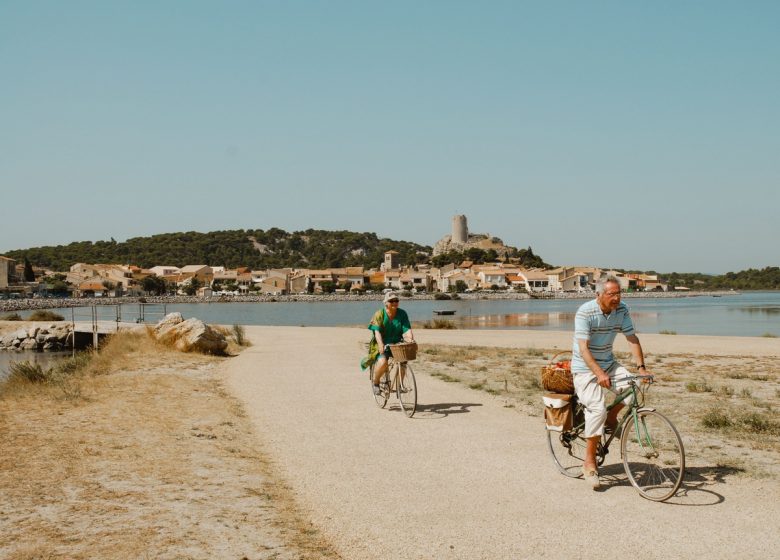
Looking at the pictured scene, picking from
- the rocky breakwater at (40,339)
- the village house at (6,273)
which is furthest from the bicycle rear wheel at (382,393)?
Answer: the village house at (6,273)

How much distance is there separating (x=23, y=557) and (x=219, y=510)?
138cm

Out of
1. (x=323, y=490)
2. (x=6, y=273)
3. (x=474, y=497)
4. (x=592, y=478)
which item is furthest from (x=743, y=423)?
(x=6, y=273)

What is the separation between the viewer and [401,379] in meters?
9.30

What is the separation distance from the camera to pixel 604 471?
619 centimetres

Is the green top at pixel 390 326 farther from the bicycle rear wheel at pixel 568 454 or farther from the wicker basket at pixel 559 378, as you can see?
the wicker basket at pixel 559 378

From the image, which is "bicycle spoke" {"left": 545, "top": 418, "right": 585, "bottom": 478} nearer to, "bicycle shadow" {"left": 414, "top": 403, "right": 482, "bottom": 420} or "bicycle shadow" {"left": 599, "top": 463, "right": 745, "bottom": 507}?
"bicycle shadow" {"left": 599, "top": 463, "right": 745, "bottom": 507}

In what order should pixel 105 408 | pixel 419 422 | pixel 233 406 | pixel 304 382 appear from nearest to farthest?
1. pixel 419 422
2. pixel 105 408
3. pixel 233 406
4. pixel 304 382

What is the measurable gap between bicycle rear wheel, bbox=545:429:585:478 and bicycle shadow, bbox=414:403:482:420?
7.96 ft

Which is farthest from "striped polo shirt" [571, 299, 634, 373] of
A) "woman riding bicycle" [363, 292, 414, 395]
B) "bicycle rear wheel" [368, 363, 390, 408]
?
"bicycle rear wheel" [368, 363, 390, 408]

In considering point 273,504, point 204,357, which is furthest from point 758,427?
point 204,357

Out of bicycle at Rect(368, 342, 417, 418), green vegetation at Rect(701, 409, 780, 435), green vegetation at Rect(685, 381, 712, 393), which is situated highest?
bicycle at Rect(368, 342, 417, 418)

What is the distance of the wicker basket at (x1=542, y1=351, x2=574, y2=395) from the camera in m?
5.99

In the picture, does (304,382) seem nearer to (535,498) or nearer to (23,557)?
(535,498)

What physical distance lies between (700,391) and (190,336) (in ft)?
41.4
